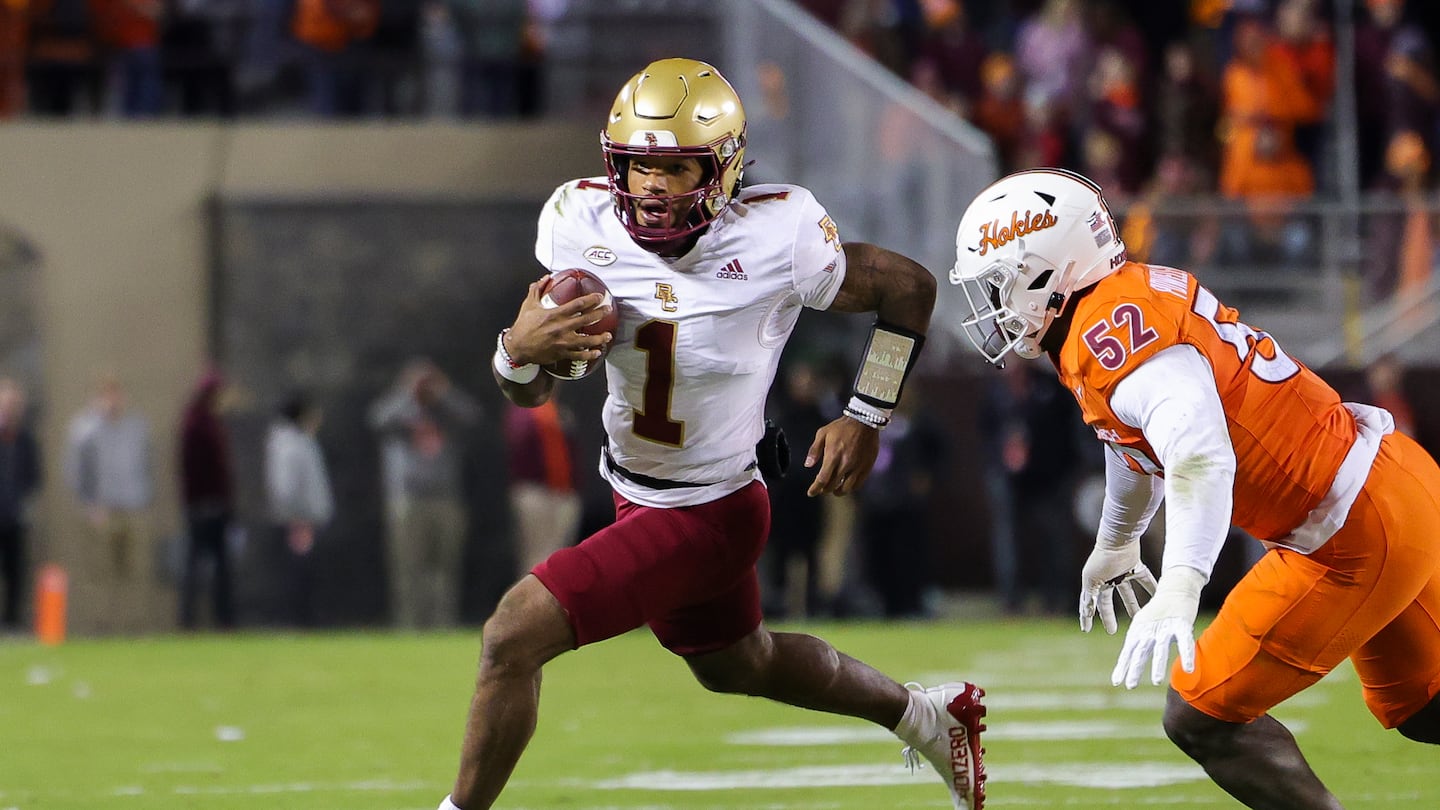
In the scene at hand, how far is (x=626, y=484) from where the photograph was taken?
465 centimetres

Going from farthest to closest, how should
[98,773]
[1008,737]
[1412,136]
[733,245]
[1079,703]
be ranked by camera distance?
[1412,136] → [1079,703] → [1008,737] → [98,773] → [733,245]

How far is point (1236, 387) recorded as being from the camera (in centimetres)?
391

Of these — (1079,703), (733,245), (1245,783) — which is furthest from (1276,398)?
(1079,703)

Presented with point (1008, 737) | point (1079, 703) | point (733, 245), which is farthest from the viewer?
point (1079, 703)

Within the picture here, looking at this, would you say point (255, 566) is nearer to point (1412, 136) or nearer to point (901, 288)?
point (1412, 136)

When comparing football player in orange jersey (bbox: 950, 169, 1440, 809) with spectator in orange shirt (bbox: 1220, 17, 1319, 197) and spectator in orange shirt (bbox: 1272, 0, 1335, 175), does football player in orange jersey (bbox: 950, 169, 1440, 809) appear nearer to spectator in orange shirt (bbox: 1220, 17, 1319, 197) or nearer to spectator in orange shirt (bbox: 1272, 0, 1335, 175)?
spectator in orange shirt (bbox: 1220, 17, 1319, 197)

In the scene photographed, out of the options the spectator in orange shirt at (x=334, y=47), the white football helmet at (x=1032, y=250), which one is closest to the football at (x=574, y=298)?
the white football helmet at (x=1032, y=250)

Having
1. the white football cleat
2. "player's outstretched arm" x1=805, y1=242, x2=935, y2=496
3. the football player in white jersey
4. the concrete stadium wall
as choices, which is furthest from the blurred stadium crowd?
the football player in white jersey

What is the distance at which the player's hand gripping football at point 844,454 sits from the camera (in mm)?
4492

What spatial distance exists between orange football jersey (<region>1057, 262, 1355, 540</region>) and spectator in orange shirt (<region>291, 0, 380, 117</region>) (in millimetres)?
10482

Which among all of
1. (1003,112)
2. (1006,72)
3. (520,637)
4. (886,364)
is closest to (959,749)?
(886,364)

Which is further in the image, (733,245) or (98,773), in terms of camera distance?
(98,773)

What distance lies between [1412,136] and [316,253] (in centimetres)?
735

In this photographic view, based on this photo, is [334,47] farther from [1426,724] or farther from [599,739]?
[1426,724]
